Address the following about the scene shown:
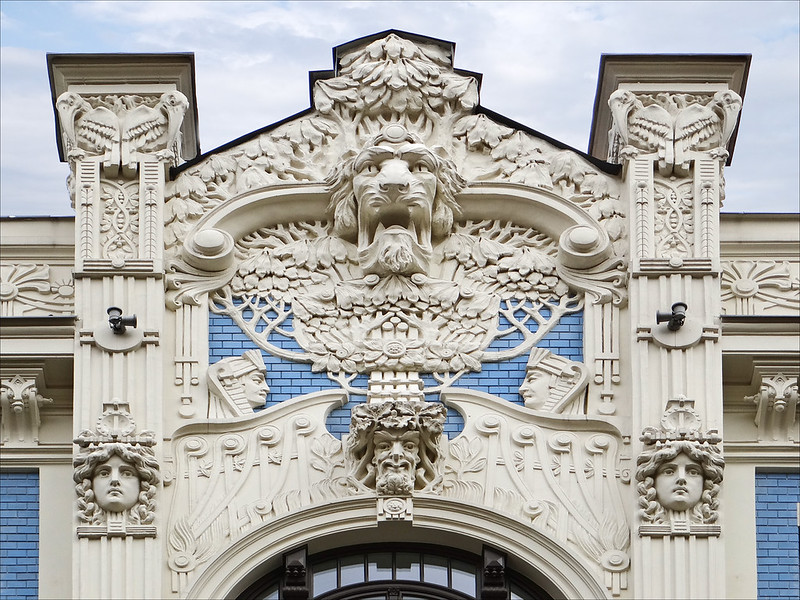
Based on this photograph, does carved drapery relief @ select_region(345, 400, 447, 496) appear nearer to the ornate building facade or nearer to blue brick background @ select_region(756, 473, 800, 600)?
Result: the ornate building facade

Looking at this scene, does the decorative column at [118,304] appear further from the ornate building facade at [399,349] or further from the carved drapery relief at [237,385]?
the carved drapery relief at [237,385]

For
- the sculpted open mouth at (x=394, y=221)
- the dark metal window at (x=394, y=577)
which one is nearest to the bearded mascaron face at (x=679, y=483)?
the dark metal window at (x=394, y=577)

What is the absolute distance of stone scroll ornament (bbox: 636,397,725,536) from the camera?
20141mm

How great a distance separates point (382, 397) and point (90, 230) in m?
2.95

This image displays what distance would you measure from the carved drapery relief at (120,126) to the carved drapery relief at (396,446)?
3236 mm

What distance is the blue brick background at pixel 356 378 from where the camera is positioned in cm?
2125

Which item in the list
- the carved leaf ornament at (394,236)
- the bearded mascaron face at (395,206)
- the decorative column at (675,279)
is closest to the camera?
the decorative column at (675,279)

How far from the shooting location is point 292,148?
2242 cm

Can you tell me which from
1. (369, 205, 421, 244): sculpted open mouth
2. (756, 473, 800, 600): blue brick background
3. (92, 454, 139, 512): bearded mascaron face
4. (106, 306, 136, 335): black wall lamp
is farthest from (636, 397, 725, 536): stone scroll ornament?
(106, 306, 136, 335): black wall lamp

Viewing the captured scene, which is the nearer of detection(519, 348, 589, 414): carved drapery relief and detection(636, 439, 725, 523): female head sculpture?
detection(636, 439, 725, 523): female head sculpture

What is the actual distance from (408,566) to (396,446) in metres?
1.07

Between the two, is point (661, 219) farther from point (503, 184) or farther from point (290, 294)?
point (290, 294)

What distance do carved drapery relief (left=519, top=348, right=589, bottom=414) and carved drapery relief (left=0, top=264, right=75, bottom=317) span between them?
408 cm

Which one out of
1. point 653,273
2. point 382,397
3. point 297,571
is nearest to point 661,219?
point 653,273
